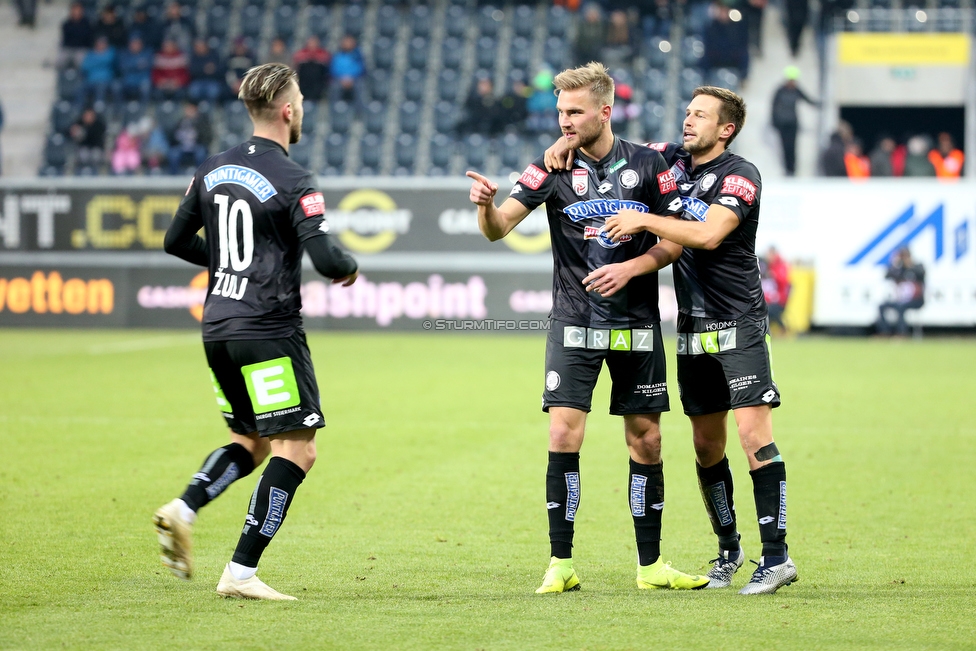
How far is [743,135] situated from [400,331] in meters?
9.93

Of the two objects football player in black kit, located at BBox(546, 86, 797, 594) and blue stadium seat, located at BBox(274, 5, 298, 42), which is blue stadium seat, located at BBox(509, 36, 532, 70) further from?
football player in black kit, located at BBox(546, 86, 797, 594)

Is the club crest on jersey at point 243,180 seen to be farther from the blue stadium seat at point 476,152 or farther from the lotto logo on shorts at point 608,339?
the blue stadium seat at point 476,152

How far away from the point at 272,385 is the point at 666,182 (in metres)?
2.06

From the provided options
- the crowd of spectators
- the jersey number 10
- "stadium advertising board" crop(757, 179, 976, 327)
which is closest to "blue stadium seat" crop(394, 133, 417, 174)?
"stadium advertising board" crop(757, 179, 976, 327)

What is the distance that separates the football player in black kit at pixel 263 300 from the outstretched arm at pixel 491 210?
2.26 feet

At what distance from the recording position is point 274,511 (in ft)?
17.1

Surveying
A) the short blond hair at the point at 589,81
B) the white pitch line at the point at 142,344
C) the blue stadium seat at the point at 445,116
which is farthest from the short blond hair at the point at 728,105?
the blue stadium seat at the point at 445,116

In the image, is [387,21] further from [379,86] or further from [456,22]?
[379,86]

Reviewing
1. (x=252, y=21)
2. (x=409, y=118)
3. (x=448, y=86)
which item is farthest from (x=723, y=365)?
(x=252, y=21)

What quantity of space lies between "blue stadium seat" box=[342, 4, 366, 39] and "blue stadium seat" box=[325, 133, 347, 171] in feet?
11.1

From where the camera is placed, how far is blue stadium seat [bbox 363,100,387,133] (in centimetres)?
2786

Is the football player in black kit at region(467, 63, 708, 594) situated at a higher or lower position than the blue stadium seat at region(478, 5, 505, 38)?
lower

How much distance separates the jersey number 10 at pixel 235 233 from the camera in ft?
17.1

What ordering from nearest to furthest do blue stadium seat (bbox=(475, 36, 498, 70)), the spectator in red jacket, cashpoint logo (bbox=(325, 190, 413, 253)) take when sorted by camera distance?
cashpoint logo (bbox=(325, 190, 413, 253)), the spectator in red jacket, blue stadium seat (bbox=(475, 36, 498, 70))
